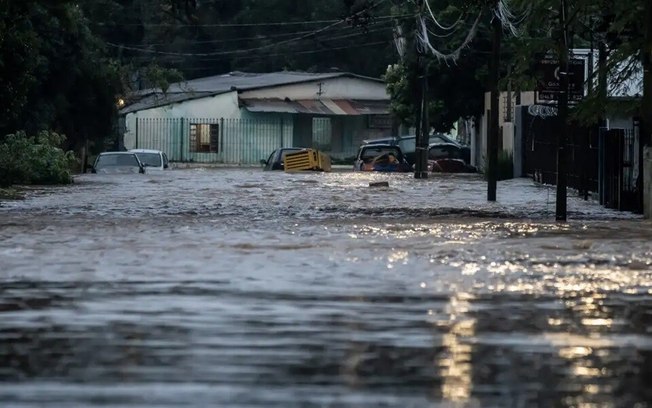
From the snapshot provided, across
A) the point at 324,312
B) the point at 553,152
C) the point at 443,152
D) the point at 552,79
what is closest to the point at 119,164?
the point at 553,152

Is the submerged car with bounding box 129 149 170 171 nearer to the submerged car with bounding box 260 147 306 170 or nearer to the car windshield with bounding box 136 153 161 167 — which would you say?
the car windshield with bounding box 136 153 161 167

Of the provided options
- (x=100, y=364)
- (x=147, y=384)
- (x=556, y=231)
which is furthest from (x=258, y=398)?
(x=556, y=231)

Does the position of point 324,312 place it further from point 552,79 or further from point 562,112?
point 552,79

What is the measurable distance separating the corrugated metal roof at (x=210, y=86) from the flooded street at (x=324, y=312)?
51828mm

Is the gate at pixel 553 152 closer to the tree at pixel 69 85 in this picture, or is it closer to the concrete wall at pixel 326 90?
the tree at pixel 69 85

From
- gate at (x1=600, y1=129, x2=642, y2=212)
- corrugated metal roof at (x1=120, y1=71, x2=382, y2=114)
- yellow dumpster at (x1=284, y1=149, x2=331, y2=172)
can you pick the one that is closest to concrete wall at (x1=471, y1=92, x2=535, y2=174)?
yellow dumpster at (x1=284, y1=149, x2=331, y2=172)

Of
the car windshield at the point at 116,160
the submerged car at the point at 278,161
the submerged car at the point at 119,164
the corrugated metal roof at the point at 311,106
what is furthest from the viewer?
→ the corrugated metal roof at the point at 311,106

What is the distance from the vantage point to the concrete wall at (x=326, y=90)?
76312mm

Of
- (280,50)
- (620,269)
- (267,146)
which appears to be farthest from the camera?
(280,50)

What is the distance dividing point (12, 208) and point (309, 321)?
56.2ft

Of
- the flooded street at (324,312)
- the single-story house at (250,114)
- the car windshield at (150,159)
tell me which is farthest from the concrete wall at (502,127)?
the flooded street at (324,312)

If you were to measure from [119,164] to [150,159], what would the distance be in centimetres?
518

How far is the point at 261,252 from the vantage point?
57.5ft

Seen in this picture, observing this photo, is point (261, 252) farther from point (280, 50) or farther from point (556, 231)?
point (280, 50)
